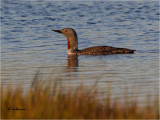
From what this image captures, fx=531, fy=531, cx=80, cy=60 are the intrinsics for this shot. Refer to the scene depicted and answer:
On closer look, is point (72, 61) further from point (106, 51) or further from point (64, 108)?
point (64, 108)

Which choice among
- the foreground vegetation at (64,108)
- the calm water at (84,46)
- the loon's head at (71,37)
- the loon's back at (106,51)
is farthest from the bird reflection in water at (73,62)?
the foreground vegetation at (64,108)

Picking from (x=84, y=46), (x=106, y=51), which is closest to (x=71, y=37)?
(x=106, y=51)

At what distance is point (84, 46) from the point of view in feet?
66.1

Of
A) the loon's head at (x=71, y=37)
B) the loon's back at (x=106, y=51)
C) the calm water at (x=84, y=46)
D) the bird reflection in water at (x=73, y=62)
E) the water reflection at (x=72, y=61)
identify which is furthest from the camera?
the loon's head at (x=71, y=37)

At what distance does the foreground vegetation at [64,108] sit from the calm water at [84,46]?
637 millimetres

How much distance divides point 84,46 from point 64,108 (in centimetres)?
1280

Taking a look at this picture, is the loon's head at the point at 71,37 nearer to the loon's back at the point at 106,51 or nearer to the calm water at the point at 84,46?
the calm water at the point at 84,46

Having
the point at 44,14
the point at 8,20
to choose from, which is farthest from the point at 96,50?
the point at 44,14

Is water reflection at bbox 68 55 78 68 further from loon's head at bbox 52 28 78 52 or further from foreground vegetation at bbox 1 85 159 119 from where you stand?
foreground vegetation at bbox 1 85 159 119

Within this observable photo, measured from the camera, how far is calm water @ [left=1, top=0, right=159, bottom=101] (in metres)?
11.2

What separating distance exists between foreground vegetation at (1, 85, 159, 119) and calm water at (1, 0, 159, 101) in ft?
2.09

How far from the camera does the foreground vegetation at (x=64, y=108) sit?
710cm

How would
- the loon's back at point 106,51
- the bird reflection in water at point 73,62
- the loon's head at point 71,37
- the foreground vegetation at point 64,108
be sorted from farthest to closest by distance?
the loon's head at point 71,37 < the loon's back at point 106,51 < the bird reflection in water at point 73,62 < the foreground vegetation at point 64,108

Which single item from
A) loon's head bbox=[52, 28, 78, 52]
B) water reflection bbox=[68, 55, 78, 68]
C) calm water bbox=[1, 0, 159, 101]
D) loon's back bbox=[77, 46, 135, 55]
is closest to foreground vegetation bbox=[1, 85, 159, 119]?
calm water bbox=[1, 0, 159, 101]
